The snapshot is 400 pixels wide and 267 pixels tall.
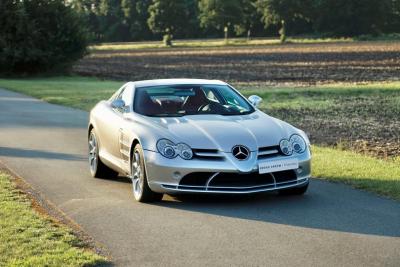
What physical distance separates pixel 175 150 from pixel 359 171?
3.26 metres

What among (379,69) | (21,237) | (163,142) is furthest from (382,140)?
(379,69)

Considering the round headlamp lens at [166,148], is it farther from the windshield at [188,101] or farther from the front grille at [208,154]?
the windshield at [188,101]

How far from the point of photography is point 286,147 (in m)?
8.84

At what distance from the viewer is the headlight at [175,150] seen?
865 centimetres

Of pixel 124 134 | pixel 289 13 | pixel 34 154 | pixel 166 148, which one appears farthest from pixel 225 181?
pixel 289 13

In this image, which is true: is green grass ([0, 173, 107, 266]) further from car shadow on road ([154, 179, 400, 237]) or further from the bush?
the bush

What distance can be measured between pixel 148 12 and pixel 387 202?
456ft

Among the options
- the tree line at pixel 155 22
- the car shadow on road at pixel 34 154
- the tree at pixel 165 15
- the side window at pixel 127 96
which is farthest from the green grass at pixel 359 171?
the tree at pixel 165 15

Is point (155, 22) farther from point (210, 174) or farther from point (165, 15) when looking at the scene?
point (210, 174)

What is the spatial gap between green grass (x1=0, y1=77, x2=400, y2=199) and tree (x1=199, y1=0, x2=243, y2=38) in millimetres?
92741

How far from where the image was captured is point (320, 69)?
4334 cm

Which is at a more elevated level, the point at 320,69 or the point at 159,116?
the point at 159,116

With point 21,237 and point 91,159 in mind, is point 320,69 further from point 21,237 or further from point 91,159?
point 21,237

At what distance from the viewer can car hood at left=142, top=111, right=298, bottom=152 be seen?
8.69 m
